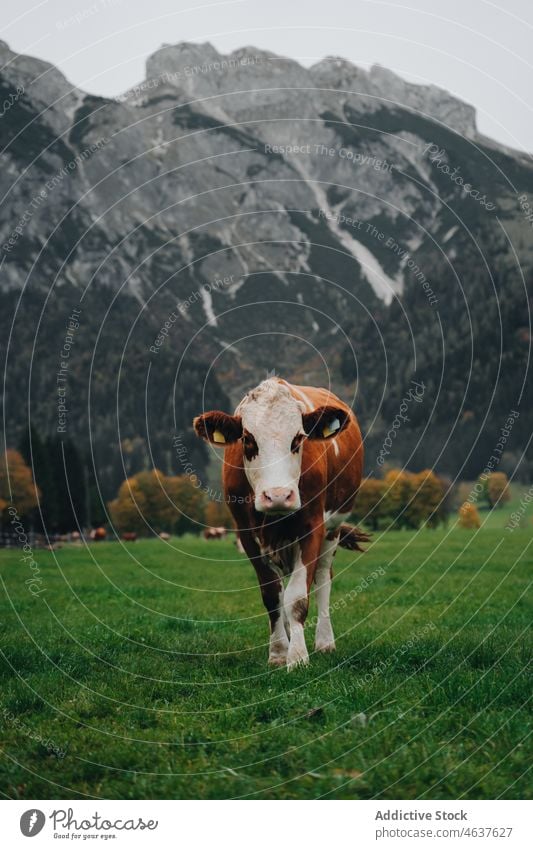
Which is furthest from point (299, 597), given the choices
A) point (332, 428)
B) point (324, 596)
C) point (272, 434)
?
point (332, 428)

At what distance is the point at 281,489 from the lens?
8.72 m

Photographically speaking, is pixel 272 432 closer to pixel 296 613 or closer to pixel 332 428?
pixel 332 428

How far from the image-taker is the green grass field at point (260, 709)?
5980mm

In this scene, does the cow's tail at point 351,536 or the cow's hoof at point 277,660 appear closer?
the cow's hoof at point 277,660

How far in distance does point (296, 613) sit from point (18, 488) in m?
71.4

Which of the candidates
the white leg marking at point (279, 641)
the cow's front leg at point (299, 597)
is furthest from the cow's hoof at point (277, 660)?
the cow's front leg at point (299, 597)

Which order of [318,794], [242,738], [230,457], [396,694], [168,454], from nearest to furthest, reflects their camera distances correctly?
[318,794] < [242,738] < [396,694] < [230,457] < [168,454]

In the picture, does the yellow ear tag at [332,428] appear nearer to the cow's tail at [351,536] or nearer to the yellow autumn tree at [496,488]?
the cow's tail at [351,536]

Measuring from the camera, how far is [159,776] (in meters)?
6.11

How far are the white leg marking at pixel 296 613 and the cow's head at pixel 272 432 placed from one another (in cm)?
100

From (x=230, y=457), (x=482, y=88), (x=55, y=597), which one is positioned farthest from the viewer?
(x=55, y=597)
